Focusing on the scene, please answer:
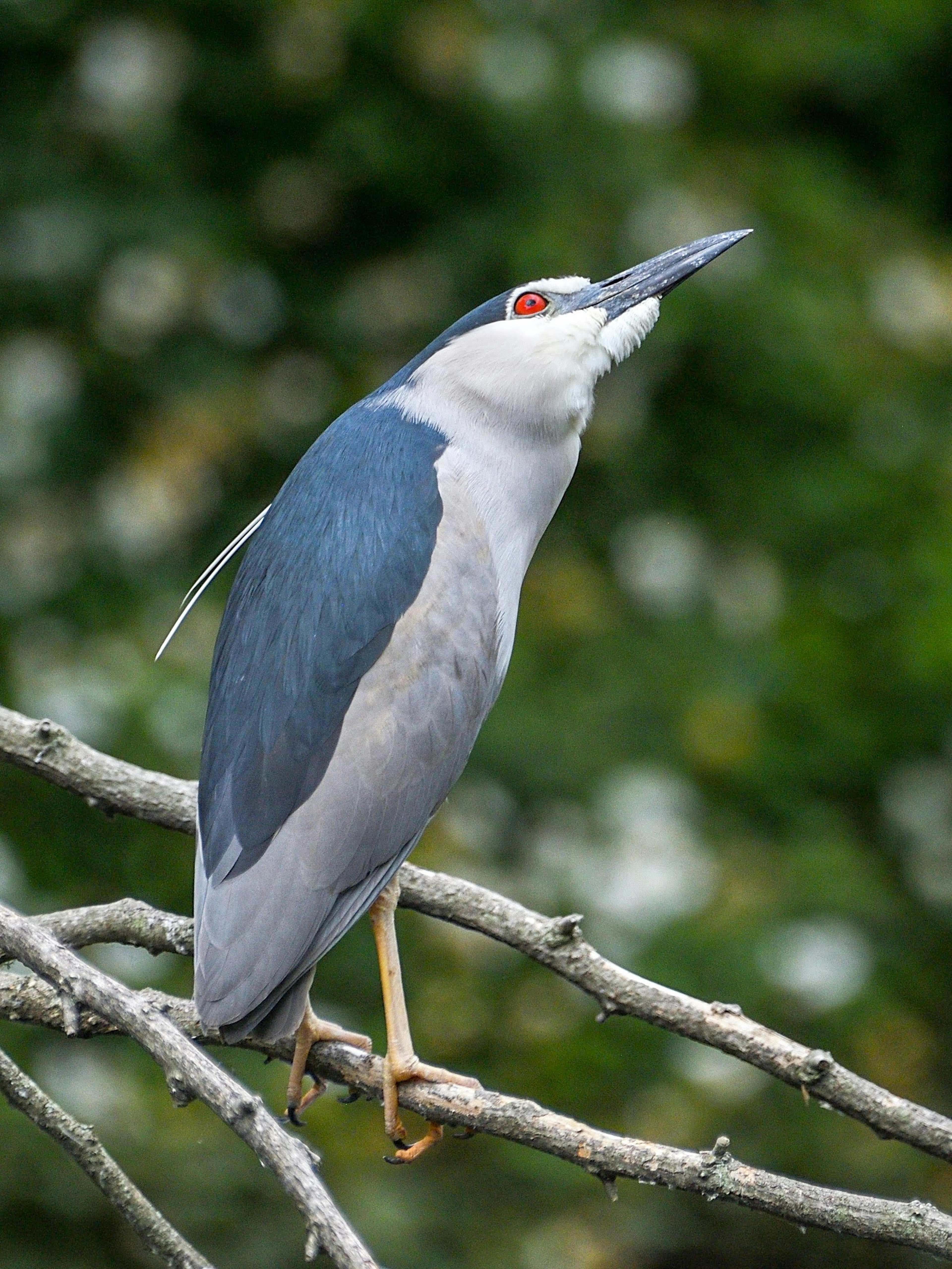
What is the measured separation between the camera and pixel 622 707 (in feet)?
14.7

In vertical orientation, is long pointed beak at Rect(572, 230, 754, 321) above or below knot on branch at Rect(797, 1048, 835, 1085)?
above

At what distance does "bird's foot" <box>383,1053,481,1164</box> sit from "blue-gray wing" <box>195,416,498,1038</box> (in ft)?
0.61

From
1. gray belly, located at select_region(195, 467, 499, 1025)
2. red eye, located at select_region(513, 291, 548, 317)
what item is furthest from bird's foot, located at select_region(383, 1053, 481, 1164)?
red eye, located at select_region(513, 291, 548, 317)

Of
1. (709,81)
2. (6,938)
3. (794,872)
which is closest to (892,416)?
(709,81)

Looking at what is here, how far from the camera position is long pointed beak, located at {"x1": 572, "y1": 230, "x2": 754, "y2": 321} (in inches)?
119

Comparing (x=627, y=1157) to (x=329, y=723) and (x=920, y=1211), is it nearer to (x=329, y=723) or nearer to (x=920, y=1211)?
(x=920, y=1211)

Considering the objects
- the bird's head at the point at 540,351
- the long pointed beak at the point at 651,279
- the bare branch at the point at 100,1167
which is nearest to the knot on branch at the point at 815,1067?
the bare branch at the point at 100,1167

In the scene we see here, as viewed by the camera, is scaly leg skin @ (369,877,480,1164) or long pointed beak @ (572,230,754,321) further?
long pointed beak @ (572,230,754,321)

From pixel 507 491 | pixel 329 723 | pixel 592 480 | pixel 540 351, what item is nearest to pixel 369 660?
pixel 329 723

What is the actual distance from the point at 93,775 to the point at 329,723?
41 centimetres

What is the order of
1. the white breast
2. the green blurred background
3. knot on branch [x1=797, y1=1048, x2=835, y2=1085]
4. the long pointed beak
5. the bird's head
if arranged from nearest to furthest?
knot on branch [x1=797, y1=1048, x2=835, y2=1085] < the white breast < the bird's head < the long pointed beak < the green blurred background

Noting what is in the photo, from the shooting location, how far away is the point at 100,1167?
1.73m

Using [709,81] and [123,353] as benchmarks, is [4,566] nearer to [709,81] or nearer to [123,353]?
[123,353]

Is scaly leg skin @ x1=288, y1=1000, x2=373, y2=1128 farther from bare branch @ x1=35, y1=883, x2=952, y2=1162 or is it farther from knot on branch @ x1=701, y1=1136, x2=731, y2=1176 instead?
knot on branch @ x1=701, y1=1136, x2=731, y2=1176
